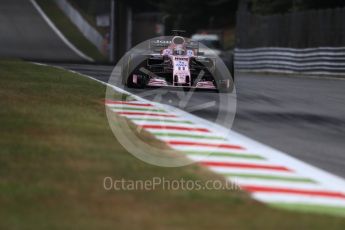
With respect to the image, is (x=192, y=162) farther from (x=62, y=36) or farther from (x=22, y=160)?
(x=62, y=36)

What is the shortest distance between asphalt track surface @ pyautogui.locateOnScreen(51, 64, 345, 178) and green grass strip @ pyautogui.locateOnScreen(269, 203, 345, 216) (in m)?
1.62

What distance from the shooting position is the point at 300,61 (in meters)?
30.0

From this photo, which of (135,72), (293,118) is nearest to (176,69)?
(135,72)

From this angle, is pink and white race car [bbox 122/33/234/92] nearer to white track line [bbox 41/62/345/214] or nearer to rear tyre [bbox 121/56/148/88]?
rear tyre [bbox 121/56/148/88]

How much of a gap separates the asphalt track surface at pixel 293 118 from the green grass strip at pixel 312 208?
1619mm

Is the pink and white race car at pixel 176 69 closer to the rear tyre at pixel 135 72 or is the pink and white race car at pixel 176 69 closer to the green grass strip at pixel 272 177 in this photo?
the rear tyre at pixel 135 72

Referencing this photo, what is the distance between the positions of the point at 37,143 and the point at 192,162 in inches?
66.7

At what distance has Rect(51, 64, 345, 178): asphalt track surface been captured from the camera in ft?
28.3

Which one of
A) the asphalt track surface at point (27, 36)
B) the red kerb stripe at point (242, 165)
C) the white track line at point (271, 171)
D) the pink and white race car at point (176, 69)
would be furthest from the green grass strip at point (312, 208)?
the asphalt track surface at point (27, 36)

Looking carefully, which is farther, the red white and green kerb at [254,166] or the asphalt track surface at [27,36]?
the asphalt track surface at [27,36]

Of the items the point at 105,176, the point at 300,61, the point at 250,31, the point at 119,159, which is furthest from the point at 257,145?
the point at 250,31

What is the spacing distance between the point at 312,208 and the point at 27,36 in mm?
51286

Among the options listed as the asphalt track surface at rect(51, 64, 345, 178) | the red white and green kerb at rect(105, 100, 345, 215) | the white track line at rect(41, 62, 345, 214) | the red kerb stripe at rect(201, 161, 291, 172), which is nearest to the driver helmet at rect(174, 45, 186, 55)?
the asphalt track surface at rect(51, 64, 345, 178)

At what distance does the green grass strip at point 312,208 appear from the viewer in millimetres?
5555
